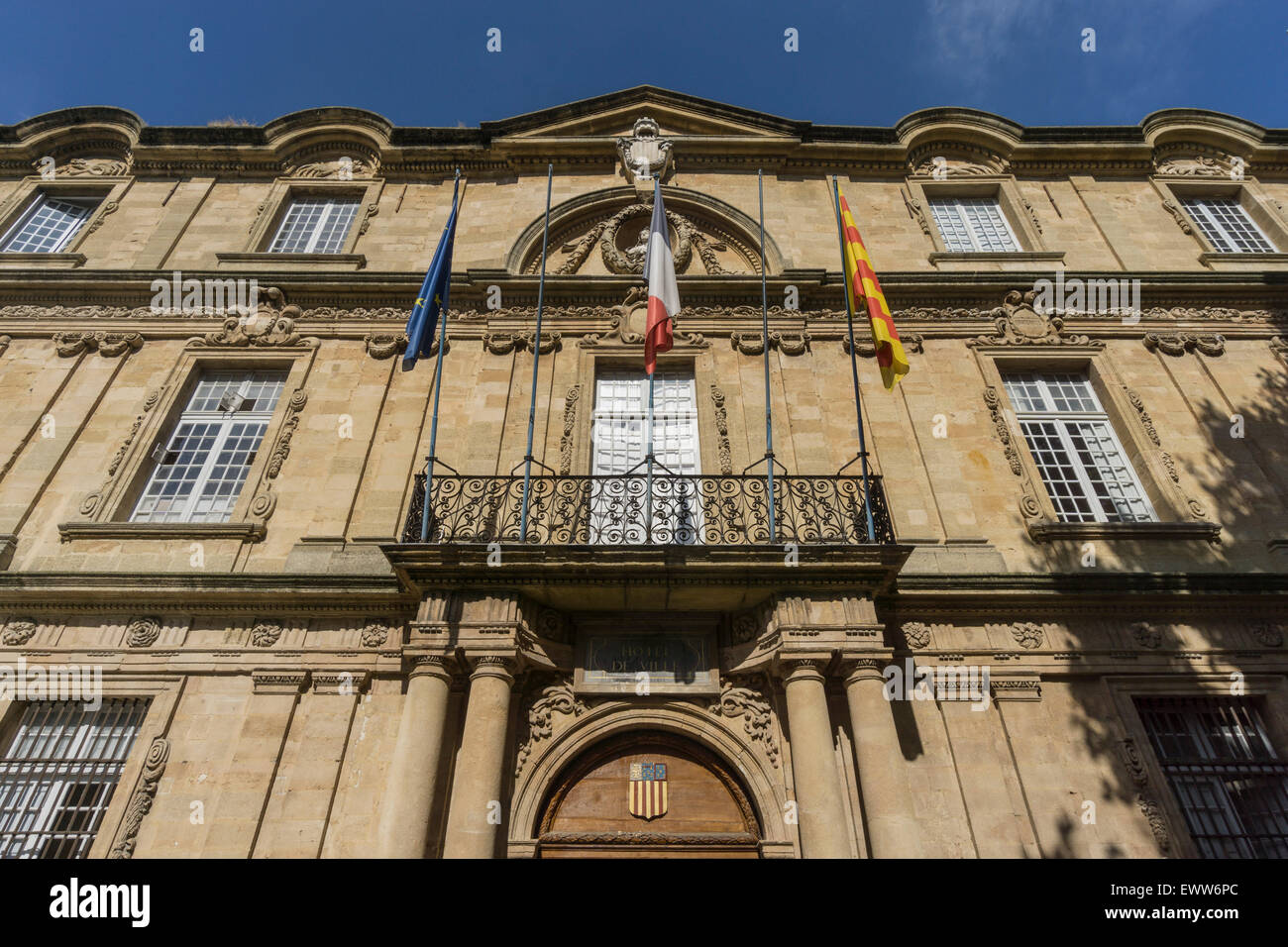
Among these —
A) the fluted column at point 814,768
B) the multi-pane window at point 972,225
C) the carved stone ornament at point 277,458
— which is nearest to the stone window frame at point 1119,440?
the multi-pane window at point 972,225

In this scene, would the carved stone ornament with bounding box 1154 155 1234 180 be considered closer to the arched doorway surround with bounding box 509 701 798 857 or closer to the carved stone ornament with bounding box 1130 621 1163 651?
the carved stone ornament with bounding box 1130 621 1163 651

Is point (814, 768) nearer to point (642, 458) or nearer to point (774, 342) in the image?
point (642, 458)

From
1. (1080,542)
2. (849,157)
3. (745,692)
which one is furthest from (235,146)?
(1080,542)

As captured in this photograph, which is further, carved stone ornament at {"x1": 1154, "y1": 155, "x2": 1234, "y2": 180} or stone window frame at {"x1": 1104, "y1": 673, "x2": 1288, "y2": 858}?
carved stone ornament at {"x1": 1154, "y1": 155, "x2": 1234, "y2": 180}

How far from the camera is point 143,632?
7602 mm

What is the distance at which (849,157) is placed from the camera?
41.6 feet

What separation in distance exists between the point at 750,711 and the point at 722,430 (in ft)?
11.3

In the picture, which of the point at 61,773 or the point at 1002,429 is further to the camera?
the point at 1002,429

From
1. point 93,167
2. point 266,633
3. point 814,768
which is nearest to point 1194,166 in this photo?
point 814,768

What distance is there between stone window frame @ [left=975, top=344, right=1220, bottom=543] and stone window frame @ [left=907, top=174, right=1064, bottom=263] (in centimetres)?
184

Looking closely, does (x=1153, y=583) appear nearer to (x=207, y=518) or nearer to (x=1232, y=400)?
(x=1232, y=400)

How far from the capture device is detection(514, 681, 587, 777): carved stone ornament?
7.07 m

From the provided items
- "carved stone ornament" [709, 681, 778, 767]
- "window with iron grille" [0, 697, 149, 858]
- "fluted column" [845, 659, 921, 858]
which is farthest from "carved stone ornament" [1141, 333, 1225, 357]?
"window with iron grille" [0, 697, 149, 858]

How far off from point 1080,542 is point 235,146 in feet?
45.7
